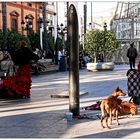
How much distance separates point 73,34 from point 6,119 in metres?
2.24

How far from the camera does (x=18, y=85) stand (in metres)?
13.2

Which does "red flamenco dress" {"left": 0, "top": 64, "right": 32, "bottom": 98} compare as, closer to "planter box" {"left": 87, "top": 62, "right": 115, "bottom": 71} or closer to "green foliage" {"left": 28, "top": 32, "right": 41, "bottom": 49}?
"planter box" {"left": 87, "top": 62, "right": 115, "bottom": 71}

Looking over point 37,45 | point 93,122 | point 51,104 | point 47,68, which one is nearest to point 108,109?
point 93,122

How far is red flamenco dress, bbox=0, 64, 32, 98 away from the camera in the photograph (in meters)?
13.1

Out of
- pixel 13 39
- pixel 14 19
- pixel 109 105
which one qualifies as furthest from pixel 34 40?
pixel 109 105

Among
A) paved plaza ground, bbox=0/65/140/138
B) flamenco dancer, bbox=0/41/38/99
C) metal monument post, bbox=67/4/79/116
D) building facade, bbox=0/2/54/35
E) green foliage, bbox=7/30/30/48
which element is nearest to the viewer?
paved plaza ground, bbox=0/65/140/138

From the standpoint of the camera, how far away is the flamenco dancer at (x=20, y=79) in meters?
13.1

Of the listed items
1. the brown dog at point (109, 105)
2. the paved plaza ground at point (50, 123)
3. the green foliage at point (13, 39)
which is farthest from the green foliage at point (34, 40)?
the brown dog at point (109, 105)

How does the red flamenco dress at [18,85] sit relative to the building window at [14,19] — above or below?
below

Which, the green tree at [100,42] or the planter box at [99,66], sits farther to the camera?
the green tree at [100,42]

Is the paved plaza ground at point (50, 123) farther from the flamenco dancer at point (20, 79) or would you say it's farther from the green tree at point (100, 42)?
the green tree at point (100, 42)

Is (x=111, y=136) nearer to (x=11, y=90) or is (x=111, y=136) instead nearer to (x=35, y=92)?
(x=11, y=90)

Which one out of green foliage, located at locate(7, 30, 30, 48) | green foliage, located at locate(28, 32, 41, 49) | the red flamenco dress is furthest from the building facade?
the red flamenco dress

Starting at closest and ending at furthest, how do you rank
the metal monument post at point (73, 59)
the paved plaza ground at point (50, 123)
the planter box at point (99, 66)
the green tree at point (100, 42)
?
the paved plaza ground at point (50, 123) < the metal monument post at point (73, 59) < the planter box at point (99, 66) < the green tree at point (100, 42)
